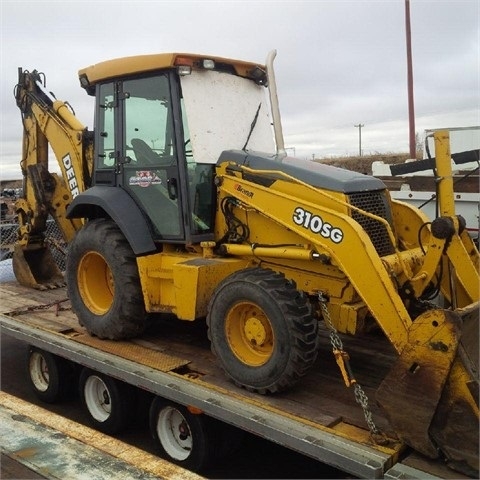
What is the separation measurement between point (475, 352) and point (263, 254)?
61.8 inches

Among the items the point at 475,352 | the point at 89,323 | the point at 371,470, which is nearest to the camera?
the point at 371,470

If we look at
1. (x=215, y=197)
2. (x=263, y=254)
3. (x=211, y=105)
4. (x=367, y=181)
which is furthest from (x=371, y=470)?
(x=211, y=105)

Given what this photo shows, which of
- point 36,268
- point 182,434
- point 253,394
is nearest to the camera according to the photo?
point 253,394

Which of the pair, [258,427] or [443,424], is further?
[258,427]

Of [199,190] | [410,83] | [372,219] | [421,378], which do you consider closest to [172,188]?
[199,190]

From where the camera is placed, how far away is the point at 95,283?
5176 mm

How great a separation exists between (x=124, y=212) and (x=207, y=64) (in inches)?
54.5

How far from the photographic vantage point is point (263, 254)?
4074 mm

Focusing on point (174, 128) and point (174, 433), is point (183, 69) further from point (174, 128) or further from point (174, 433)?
point (174, 433)

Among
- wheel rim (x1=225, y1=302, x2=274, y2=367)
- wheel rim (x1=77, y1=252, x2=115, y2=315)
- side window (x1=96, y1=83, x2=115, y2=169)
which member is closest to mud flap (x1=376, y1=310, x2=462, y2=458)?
wheel rim (x1=225, y1=302, x2=274, y2=367)

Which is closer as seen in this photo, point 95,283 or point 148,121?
point 148,121

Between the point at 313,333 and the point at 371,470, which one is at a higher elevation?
the point at 313,333

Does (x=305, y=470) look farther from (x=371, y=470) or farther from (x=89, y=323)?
(x=89, y=323)

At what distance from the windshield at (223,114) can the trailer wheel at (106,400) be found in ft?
6.62
